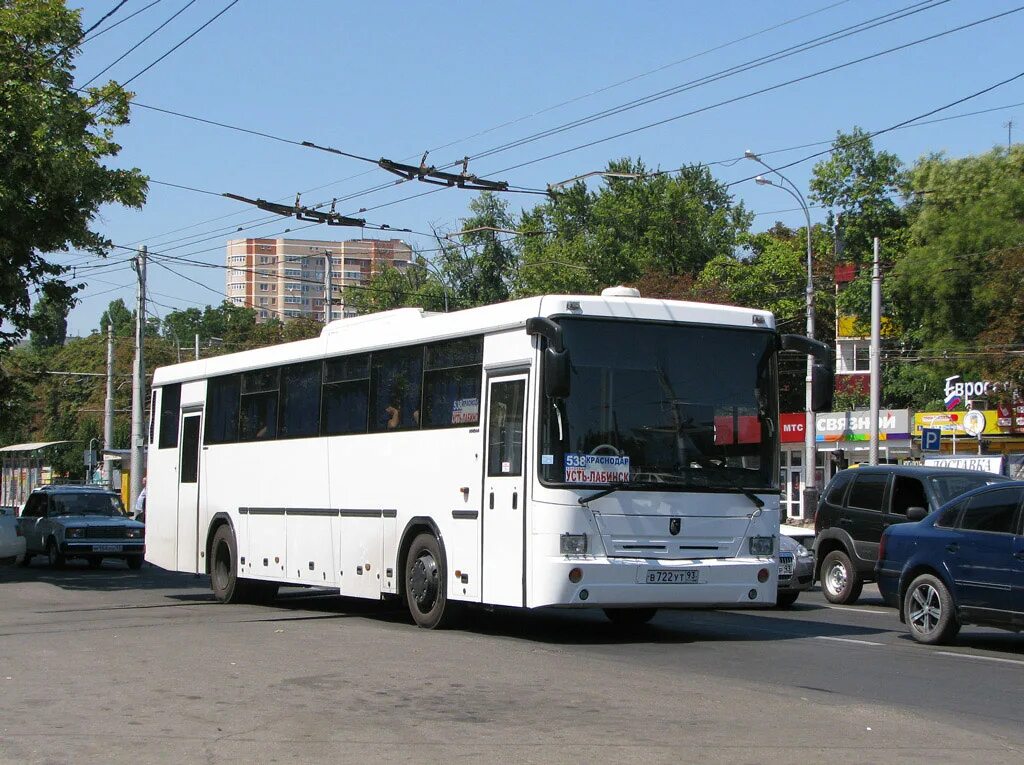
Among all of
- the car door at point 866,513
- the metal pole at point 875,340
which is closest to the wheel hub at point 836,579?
the car door at point 866,513

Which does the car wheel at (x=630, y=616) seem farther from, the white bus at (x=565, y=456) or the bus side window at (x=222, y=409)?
the bus side window at (x=222, y=409)

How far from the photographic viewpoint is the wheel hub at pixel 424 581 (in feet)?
47.8

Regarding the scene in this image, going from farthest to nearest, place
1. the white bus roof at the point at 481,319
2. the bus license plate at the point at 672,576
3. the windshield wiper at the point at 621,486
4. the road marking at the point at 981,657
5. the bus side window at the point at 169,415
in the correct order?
the bus side window at the point at 169,415 < the white bus roof at the point at 481,319 < the bus license plate at the point at 672,576 < the windshield wiper at the point at 621,486 < the road marking at the point at 981,657

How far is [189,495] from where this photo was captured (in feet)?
67.2

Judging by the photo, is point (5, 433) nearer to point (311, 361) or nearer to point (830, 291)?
point (311, 361)

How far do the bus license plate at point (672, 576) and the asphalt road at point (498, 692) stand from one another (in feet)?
2.07

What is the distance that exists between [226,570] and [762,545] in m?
8.71

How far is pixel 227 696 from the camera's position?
9.53 m

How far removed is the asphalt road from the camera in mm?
7770

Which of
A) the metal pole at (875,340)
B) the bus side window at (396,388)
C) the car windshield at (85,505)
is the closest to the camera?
the bus side window at (396,388)

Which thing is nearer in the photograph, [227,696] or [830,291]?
[227,696]

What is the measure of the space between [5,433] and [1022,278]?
30.3 m

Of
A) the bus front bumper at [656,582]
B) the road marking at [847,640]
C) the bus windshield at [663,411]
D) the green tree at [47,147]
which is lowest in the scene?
the road marking at [847,640]

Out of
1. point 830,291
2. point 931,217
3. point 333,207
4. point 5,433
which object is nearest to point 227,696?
point 333,207
